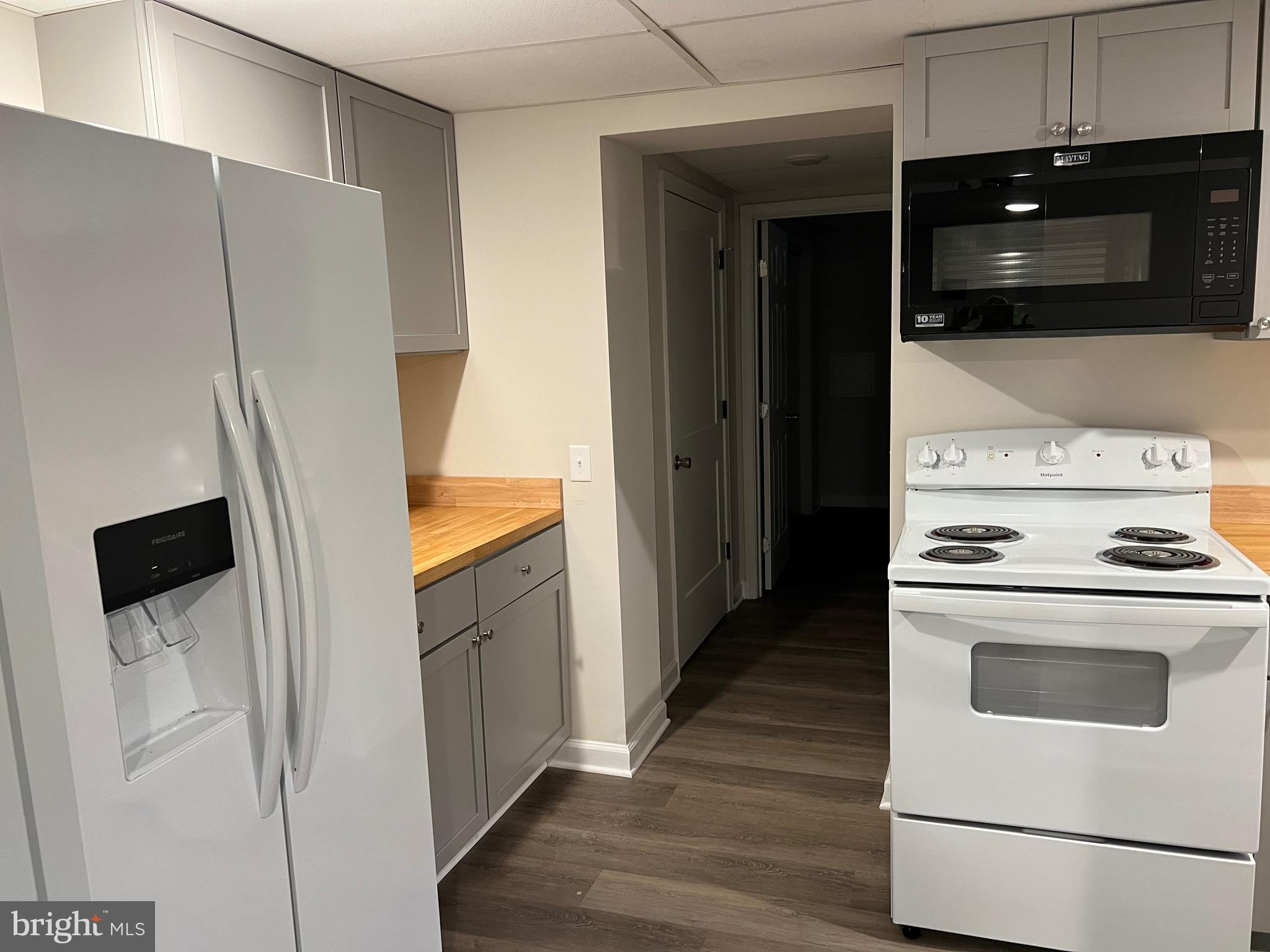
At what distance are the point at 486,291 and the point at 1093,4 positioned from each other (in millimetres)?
1870

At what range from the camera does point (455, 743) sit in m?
2.51

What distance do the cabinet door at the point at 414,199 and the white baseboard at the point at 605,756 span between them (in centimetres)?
143

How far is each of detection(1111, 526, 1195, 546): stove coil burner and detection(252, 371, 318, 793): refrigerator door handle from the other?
1.96m

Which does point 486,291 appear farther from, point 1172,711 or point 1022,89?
point 1172,711

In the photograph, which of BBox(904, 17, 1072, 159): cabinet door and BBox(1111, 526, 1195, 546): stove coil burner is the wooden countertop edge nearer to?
BBox(904, 17, 1072, 159): cabinet door

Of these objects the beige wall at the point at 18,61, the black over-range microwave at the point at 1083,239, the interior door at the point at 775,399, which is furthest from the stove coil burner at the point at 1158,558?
the interior door at the point at 775,399

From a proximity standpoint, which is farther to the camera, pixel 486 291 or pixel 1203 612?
pixel 486 291

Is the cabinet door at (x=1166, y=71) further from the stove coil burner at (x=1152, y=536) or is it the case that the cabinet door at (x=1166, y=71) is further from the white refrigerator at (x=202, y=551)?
the white refrigerator at (x=202, y=551)

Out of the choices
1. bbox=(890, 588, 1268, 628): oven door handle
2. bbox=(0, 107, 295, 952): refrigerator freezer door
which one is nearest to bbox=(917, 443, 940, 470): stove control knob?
bbox=(890, 588, 1268, 628): oven door handle

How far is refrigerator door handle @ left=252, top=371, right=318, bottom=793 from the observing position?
1487mm

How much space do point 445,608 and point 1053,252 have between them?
1.78 m

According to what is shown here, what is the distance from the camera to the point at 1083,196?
7.57 feet

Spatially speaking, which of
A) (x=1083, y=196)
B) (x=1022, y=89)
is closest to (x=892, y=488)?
(x=1083, y=196)

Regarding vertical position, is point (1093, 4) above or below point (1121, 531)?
above
